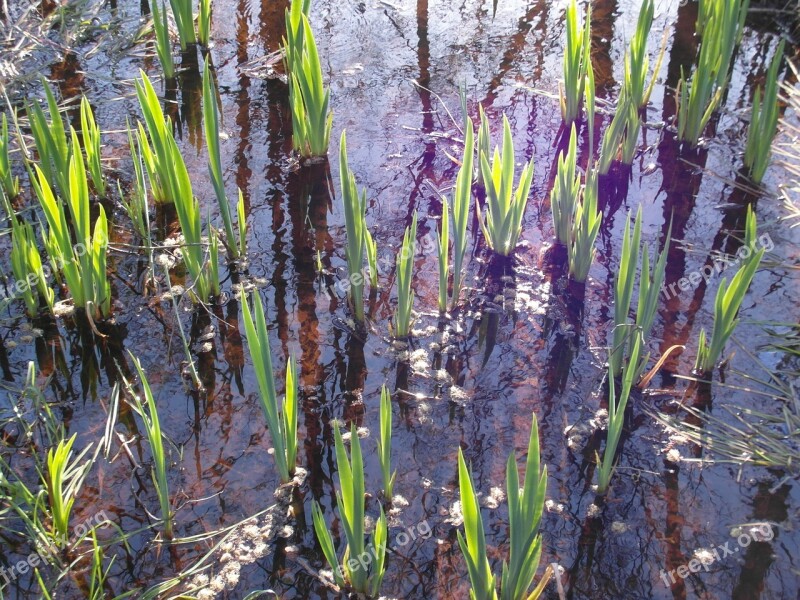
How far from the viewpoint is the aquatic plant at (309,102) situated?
3004 millimetres

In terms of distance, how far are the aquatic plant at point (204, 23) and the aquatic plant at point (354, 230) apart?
181 cm

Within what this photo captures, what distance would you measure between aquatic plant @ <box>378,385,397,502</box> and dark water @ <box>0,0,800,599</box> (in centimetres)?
7

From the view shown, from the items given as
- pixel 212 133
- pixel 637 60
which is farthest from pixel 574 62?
pixel 212 133

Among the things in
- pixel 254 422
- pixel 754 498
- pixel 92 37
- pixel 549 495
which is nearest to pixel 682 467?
pixel 754 498

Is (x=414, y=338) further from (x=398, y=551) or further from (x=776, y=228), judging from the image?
(x=776, y=228)

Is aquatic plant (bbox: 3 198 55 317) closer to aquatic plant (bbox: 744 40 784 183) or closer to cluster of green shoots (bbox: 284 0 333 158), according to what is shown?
cluster of green shoots (bbox: 284 0 333 158)

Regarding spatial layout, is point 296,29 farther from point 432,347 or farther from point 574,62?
point 432,347

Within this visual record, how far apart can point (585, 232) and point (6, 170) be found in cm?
211

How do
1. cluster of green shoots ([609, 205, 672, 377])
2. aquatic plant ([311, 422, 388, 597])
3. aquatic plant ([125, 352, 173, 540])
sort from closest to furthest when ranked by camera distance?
aquatic plant ([311, 422, 388, 597])
aquatic plant ([125, 352, 173, 540])
cluster of green shoots ([609, 205, 672, 377])

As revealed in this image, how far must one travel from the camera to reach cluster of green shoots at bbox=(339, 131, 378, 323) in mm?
2396

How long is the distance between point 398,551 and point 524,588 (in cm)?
36

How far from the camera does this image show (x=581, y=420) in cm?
232

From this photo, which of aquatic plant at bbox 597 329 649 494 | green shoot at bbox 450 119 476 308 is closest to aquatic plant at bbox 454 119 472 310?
green shoot at bbox 450 119 476 308

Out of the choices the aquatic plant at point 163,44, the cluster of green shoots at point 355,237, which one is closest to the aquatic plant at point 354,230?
the cluster of green shoots at point 355,237
